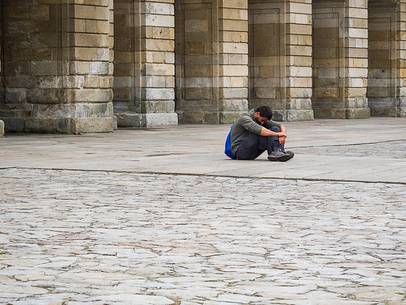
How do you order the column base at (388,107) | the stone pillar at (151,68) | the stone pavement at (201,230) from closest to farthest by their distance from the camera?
the stone pavement at (201,230), the stone pillar at (151,68), the column base at (388,107)

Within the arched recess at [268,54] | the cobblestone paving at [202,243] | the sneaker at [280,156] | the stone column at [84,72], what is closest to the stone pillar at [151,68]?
the stone column at [84,72]

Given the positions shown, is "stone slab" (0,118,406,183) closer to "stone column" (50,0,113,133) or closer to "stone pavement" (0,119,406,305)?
"stone pavement" (0,119,406,305)

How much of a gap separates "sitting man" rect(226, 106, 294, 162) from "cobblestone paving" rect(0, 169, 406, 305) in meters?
3.47

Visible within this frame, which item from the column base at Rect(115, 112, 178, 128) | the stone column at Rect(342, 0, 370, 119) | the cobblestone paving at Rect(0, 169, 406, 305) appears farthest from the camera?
the stone column at Rect(342, 0, 370, 119)

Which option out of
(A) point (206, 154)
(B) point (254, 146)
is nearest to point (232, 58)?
(A) point (206, 154)

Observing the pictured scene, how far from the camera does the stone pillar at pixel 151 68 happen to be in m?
33.3

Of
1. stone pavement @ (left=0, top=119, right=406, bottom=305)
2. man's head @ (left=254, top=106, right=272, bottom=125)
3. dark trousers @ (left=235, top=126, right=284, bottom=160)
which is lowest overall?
stone pavement @ (left=0, top=119, right=406, bottom=305)

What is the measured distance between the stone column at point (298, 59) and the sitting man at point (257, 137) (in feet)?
65.8

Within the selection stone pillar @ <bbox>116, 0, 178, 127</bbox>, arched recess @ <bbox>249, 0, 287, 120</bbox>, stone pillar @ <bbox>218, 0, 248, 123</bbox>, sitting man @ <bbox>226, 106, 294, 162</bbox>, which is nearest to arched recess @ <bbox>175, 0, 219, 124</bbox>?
stone pillar @ <bbox>218, 0, 248, 123</bbox>

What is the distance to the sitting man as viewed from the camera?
18.4 meters

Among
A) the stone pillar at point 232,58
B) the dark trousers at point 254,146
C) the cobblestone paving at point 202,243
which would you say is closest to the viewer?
the cobblestone paving at point 202,243

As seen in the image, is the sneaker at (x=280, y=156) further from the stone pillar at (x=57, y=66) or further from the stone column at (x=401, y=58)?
the stone column at (x=401, y=58)

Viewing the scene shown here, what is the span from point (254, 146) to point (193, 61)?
18.1 m

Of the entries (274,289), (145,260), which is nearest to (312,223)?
(145,260)
